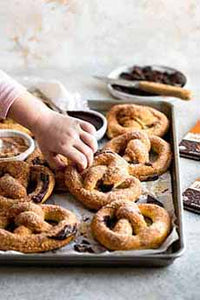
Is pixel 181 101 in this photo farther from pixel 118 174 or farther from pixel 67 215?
pixel 67 215

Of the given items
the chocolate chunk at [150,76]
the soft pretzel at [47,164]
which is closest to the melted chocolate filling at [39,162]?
the soft pretzel at [47,164]

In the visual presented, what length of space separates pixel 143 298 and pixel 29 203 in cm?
23

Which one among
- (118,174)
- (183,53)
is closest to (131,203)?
(118,174)

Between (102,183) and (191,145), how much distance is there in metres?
0.22

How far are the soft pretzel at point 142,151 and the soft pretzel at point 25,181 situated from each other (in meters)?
0.14

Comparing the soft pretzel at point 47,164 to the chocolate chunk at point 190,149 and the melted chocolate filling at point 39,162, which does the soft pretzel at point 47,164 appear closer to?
the melted chocolate filling at point 39,162

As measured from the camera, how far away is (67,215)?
1.05m

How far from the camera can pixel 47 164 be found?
120 cm

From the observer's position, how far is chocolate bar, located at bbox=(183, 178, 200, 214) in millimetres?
1115

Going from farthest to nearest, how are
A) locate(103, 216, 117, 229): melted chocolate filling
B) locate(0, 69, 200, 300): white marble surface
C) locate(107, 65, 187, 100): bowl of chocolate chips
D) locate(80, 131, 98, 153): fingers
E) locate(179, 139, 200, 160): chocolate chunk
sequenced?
1. locate(107, 65, 187, 100): bowl of chocolate chips
2. locate(179, 139, 200, 160): chocolate chunk
3. locate(80, 131, 98, 153): fingers
4. locate(103, 216, 117, 229): melted chocolate filling
5. locate(0, 69, 200, 300): white marble surface

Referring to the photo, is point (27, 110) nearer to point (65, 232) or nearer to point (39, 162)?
point (39, 162)

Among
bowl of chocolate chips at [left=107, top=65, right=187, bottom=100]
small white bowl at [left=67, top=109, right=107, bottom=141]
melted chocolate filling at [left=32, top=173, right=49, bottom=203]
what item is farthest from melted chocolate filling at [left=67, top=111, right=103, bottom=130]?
melted chocolate filling at [left=32, top=173, right=49, bottom=203]

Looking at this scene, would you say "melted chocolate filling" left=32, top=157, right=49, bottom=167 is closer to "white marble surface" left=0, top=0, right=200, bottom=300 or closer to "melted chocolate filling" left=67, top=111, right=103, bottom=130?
"melted chocolate filling" left=67, top=111, right=103, bottom=130

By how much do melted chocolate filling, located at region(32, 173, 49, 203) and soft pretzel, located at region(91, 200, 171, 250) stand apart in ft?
0.33
